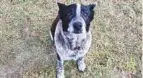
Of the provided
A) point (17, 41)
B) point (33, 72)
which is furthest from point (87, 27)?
point (17, 41)

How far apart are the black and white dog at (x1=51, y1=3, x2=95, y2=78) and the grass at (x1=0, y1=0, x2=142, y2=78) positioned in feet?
0.96

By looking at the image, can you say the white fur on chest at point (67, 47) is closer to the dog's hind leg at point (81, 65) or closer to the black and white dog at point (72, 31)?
the black and white dog at point (72, 31)

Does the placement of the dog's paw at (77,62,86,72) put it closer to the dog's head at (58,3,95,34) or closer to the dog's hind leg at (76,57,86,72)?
the dog's hind leg at (76,57,86,72)

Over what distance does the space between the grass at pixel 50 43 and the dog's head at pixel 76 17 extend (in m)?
0.92

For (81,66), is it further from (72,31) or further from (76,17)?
(76,17)

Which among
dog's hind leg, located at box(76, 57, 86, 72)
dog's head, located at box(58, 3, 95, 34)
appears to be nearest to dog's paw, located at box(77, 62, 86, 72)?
dog's hind leg, located at box(76, 57, 86, 72)

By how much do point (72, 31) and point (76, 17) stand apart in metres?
0.18

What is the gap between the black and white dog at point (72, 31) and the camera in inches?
131

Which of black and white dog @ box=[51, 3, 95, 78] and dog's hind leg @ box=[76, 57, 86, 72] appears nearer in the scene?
black and white dog @ box=[51, 3, 95, 78]

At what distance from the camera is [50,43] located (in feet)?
14.6

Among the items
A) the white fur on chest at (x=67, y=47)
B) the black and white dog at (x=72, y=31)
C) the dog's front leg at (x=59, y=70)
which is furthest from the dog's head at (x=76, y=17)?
the dog's front leg at (x=59, y=70)

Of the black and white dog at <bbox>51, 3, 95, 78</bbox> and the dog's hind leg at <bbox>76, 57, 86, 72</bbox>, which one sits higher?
the black and white dog at <bbox>51, 3, 95, 78</bbox>

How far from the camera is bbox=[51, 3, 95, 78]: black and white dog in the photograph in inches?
131

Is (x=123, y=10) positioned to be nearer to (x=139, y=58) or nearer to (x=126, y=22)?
(x=126, y=22)
